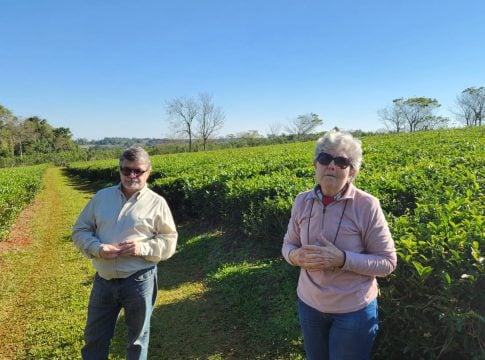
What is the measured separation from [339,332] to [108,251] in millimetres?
1816

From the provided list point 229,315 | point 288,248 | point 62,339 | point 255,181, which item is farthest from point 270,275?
point 288,248

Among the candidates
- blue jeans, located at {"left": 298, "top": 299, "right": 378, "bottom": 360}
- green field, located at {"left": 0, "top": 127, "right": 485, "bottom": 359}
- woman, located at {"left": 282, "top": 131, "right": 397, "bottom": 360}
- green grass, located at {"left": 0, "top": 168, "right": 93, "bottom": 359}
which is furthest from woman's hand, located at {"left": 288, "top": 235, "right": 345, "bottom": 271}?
green grass, located at {"left": 0, "top": 168, "right": 93, "bottom": 359}

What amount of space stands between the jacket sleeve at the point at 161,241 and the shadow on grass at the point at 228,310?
1.68 m

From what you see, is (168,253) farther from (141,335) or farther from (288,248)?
(288,248)

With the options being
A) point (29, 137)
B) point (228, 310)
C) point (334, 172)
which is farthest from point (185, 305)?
point (29, 137)

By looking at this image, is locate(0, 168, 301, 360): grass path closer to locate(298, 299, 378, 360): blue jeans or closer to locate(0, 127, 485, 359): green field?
locate(0, 127, 485, 359): green field

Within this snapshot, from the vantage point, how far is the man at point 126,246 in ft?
10.1

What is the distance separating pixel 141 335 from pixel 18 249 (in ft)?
24.6

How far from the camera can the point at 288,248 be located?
249 centimetres

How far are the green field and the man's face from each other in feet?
6.92

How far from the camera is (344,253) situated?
2143mm

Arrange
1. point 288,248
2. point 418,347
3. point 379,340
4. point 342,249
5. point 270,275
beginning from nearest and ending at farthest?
1. point 342,249
2. point 288,248
3. point 418,347
4. point 379,340
5. point 270,275

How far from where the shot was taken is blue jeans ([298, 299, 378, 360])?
87.4 inches

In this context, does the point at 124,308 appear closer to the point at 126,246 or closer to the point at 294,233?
the point at 126,246
